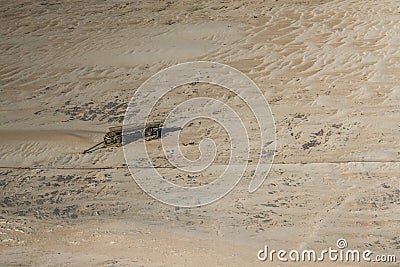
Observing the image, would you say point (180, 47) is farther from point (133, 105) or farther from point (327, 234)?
point (327, 234)

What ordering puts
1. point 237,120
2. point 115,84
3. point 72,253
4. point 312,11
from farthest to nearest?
point 312,11 < point 115,84 < point 237,120 < point 72,253

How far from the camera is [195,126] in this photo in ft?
24.0

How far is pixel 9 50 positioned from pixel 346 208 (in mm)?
5833

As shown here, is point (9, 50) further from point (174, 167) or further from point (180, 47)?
point (174, 167)

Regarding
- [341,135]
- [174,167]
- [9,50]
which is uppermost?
[9,50]

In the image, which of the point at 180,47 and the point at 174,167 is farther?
the point at 180,47

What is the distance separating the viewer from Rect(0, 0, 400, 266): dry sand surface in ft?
18.6

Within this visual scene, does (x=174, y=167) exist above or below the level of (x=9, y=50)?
below

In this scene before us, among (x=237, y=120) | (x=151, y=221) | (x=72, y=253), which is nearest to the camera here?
(x=72, y=253)

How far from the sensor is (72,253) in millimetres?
5543

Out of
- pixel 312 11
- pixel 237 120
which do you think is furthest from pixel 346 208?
pixel 312 11

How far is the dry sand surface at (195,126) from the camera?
223 inches

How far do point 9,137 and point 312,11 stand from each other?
17.2ft

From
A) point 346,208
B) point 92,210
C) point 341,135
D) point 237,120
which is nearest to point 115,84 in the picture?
point 237,120
